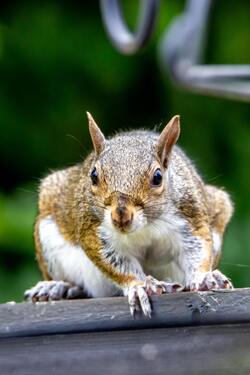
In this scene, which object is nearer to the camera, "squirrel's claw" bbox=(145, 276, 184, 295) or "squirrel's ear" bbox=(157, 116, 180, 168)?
"squirrel's claw" bbox=(145, 276, 184, 295)

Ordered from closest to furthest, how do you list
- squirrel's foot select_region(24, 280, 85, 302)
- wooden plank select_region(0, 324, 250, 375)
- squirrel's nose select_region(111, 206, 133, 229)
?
wooden plank select_region(0, 324, 250, 375)
squirrel's nose select_region(111, 206, 133, 229)
squirrel's foot select_region(24, 280, 85, 302)

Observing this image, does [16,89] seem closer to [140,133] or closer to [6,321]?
[140,133]

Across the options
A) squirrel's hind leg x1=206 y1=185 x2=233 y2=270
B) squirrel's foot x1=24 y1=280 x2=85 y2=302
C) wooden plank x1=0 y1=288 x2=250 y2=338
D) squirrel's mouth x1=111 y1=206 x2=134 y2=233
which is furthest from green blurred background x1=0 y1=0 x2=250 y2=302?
wooden plank x1=0 y1=288 x2=250 y2=338

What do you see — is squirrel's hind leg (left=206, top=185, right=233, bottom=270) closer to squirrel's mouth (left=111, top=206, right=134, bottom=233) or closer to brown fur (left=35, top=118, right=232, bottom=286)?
brown fur (left=35, top=118, right=232, bottom=286)

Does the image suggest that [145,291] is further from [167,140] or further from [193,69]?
[193,69]

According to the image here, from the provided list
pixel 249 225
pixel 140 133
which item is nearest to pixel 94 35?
pixel 249 225

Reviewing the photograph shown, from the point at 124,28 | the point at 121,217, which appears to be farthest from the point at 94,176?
the point at 124,28

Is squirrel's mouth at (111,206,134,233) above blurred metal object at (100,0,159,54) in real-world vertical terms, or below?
below
